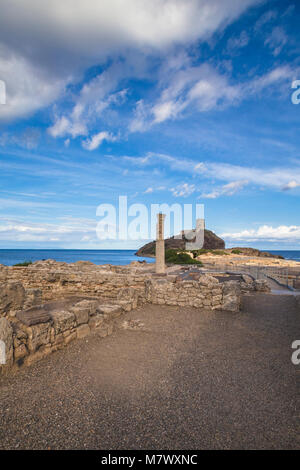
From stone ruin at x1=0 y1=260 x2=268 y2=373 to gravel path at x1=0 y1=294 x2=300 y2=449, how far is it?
1.10ft

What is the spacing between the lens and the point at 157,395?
3623mm

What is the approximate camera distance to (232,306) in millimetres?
8719

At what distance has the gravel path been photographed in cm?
275

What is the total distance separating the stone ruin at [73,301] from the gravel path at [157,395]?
34cm

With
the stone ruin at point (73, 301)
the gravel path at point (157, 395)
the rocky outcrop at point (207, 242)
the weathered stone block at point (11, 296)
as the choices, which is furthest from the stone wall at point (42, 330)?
the rocky outcrop at point (207, 242)

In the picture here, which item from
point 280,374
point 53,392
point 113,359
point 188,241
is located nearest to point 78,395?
point 53,392

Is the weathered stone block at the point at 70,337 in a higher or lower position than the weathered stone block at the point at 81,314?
lower

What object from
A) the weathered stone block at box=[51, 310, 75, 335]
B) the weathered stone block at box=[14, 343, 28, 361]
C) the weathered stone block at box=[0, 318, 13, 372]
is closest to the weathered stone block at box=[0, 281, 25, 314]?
the weathered stone block at box=[51, 310, 75, 335]

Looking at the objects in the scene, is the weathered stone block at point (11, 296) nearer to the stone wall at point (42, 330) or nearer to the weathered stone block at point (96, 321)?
the stone wall at point (42, 330)

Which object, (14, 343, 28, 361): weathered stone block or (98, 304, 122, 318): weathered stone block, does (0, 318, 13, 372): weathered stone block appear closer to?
(14, 343, 28, 361): weathered stone block

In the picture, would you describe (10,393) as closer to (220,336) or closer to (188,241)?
(220,336)

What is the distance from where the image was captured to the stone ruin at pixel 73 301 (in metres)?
4.55

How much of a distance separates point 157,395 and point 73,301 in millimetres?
7314
